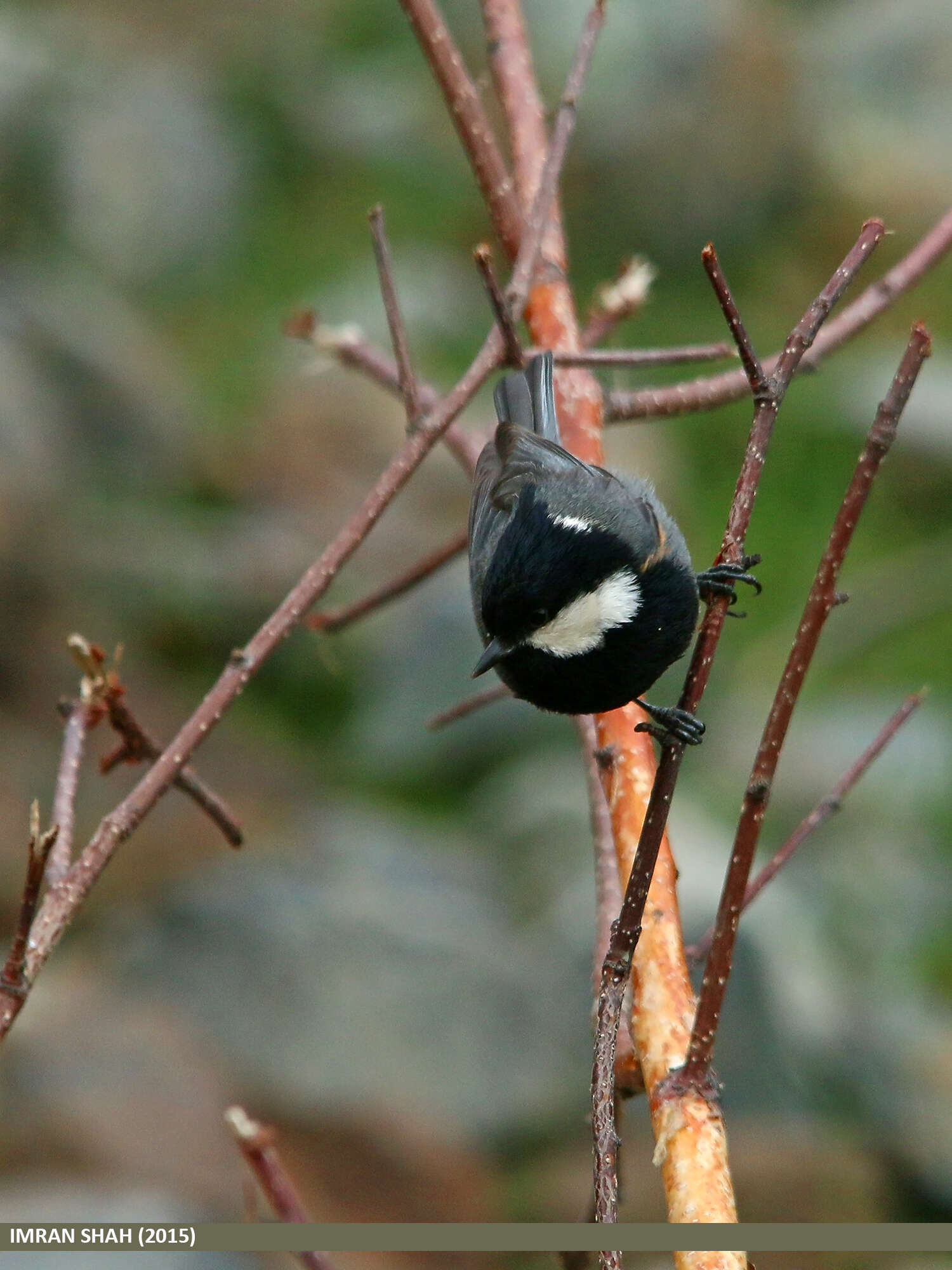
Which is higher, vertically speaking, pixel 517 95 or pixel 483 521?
pixel 517 95

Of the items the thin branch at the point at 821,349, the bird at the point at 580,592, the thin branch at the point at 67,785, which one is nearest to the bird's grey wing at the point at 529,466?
the bird at the point at 580,592

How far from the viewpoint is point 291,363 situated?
12.7 m

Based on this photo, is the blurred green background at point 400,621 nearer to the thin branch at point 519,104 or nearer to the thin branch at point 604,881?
the thin branch at point 604,881

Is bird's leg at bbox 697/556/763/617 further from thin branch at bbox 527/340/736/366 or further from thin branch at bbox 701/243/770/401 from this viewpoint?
thin branch at bbox 527/340/736/366

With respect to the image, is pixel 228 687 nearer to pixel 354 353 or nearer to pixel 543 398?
pixel 543 398

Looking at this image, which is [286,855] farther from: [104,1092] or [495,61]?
[495,61]

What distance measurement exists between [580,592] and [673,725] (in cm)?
48

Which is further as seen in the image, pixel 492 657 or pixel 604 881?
pixel 492 657

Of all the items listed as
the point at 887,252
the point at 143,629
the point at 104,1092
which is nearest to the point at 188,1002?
the point at 104,1092

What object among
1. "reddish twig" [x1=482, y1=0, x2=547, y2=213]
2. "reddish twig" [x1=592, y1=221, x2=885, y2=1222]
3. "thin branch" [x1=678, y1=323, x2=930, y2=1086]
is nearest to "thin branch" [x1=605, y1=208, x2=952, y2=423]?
"reddish twig" [x1=482, y1=0, x2=547, y2=213]

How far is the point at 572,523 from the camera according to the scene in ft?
8.67

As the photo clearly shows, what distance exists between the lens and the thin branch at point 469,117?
106 inches

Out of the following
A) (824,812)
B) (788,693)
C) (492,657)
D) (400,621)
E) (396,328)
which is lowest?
(788,693)

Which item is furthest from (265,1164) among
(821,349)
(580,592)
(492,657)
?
(821,349)
